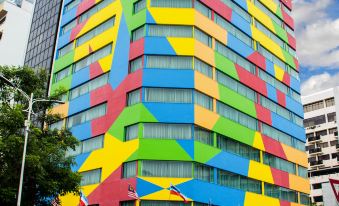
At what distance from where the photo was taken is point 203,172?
45.2m

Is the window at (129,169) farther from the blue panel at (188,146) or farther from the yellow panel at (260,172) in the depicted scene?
the yellow panel at (260,172)

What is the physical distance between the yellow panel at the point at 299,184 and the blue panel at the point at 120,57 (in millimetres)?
27778

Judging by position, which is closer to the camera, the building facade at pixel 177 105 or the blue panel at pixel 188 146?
the blue panel at pixel 188 146

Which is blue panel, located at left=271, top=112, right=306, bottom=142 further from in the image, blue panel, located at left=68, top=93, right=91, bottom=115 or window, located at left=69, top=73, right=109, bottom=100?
blue panel, located at left=68, top=93, right=91, bottom=115

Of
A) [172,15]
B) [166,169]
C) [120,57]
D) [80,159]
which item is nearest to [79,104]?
[80,159]

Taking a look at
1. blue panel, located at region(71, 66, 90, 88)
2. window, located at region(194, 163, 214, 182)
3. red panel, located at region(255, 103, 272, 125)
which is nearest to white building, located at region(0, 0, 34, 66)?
blue panel, located at region(71, 66, 90, 88)

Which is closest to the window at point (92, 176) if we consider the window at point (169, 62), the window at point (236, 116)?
the window at point (169, 62)

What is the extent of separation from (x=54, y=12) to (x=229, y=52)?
30740 mm

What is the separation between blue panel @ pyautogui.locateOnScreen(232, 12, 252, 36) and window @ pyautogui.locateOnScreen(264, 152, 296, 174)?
16971 mm

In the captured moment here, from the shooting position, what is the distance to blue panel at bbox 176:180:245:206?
43.1 meters

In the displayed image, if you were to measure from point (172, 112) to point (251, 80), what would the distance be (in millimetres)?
16377

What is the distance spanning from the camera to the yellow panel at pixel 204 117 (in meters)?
46.0

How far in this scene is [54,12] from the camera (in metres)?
69.8

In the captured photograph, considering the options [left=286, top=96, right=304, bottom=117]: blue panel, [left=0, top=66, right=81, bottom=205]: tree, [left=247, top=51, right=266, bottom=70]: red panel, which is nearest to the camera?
[left=0, top=66, right=81, bottom=205]: tree
